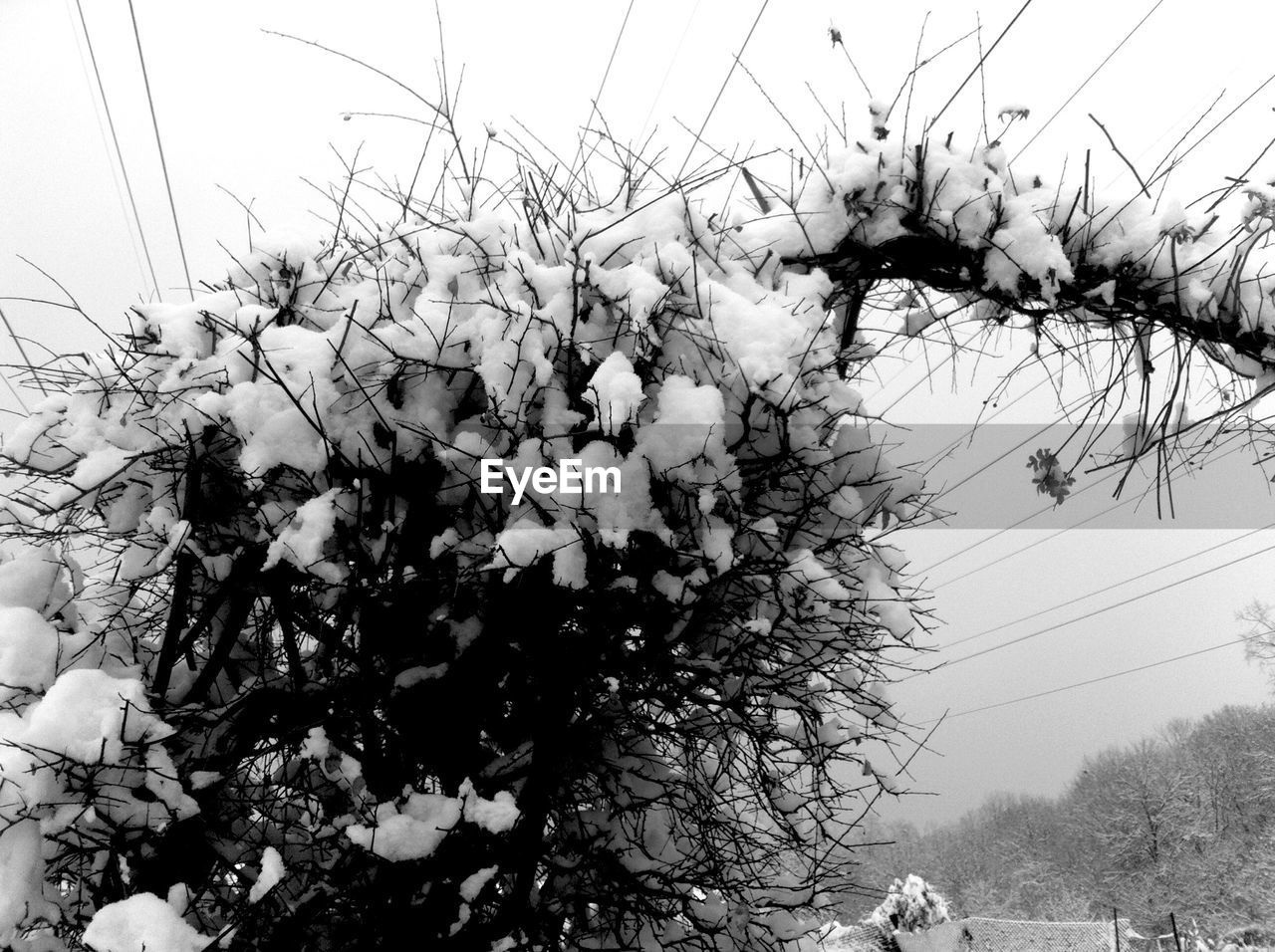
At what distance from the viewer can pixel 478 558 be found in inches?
74.9

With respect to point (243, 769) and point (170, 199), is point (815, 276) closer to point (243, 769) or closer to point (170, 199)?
point (243, 769)

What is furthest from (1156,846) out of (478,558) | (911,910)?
(478,558)

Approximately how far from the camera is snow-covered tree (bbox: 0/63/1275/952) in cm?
183

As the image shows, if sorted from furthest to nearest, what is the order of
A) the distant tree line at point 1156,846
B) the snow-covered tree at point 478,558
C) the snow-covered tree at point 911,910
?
the distant tree line at point 1156,846 < the snow-covered tree at point 911,910 < the snow-covered tree at point 478,558

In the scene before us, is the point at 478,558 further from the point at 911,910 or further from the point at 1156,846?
the point at 1156,846

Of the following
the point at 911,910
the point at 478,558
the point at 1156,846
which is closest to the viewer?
the point at 478,558

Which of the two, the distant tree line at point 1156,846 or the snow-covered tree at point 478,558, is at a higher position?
the snow-covered tree at point 478,558

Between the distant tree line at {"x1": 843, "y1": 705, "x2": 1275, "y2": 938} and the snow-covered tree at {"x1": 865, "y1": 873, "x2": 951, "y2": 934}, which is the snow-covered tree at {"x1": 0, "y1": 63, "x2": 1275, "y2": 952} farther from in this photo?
the distant tree line at {"x1": 843, "y1": 705, "x2": 1275, "y2": 938}

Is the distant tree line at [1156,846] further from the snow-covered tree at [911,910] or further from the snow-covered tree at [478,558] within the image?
the snow-covered tree at [478,558]

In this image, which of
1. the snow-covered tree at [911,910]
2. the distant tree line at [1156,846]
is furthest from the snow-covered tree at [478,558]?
the distant tree line at [1156,846]

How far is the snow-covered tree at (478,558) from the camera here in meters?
1.83

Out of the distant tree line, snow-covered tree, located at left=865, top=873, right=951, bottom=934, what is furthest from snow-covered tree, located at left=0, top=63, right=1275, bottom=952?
the distant tree line

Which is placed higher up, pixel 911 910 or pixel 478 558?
pixel 478 558

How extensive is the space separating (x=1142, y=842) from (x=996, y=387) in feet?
119
